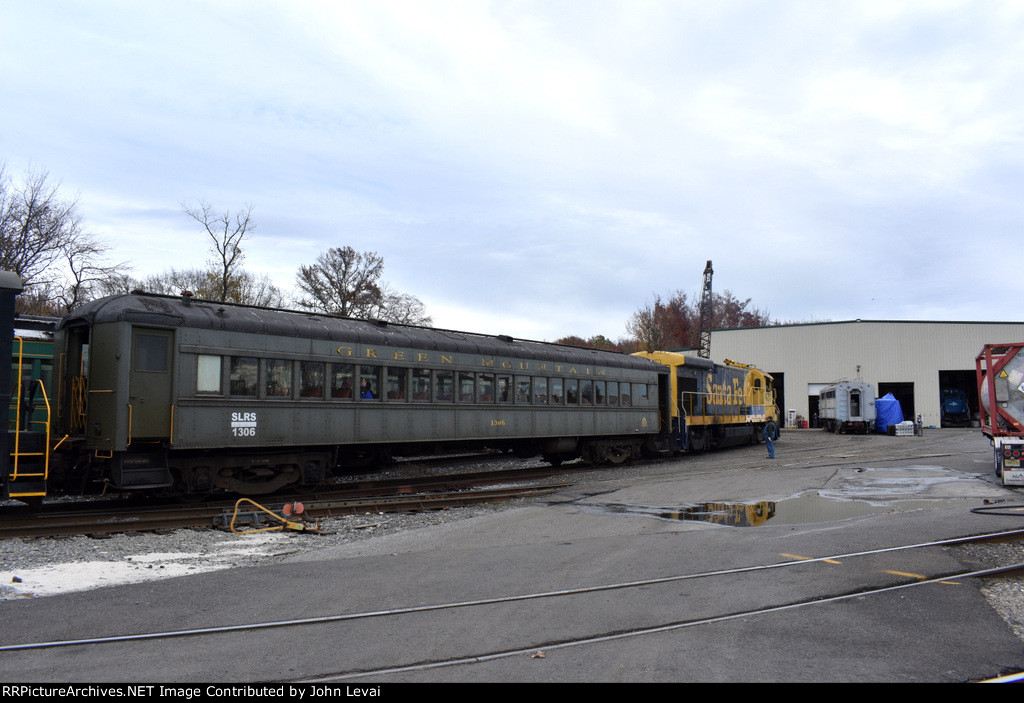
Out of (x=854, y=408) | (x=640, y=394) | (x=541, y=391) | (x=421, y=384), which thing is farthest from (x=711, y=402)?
(x=854, y=408)

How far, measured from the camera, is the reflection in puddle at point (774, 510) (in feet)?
35.1

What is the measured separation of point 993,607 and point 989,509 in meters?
5.48

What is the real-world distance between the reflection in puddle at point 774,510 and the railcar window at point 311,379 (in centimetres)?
558

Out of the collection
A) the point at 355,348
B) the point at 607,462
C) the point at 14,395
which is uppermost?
the point at 355,348

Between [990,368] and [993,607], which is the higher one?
[990,368]

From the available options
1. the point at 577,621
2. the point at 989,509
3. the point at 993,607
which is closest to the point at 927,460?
the point at 989,509

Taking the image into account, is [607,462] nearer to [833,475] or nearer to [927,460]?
[833,475]

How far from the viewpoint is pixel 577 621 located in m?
5.75

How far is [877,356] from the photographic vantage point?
2028 inches

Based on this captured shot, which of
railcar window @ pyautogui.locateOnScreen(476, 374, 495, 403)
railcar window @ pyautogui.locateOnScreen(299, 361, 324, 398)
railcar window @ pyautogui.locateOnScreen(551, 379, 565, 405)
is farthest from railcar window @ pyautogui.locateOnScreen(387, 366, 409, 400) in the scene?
railcar window @ pyautogui.locateOnScreen(551, 379, 565, 405)

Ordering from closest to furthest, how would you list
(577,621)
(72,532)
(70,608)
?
(577,621), (70,608), (72,532)

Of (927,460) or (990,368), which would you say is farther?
(927,460)

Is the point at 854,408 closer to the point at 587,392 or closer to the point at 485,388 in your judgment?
the point at 587,392

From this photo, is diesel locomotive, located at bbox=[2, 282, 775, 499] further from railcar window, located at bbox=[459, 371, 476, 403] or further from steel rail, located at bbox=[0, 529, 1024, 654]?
steel rail, located at bbox=[0, 529, 1024, 654]
